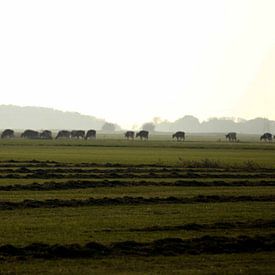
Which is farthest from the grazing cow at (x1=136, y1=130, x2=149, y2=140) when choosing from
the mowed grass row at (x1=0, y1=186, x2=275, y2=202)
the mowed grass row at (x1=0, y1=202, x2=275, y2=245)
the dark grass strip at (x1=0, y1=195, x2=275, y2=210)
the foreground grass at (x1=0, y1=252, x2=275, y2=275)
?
the foreground grass at (x1=0, y1=252, x2=275, y2=275)

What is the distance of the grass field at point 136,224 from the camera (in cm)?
1777

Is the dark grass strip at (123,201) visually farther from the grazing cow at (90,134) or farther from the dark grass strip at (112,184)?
the grazing cow at (90,134)

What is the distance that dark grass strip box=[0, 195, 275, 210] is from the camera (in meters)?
28.7

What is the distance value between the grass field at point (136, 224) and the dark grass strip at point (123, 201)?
47 mm

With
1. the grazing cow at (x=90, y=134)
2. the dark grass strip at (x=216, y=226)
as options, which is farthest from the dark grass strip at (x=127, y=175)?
the grazing cow at (x=90, y=134)

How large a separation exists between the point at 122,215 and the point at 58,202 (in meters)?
4.73

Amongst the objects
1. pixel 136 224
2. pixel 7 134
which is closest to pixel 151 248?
pixel 136 224

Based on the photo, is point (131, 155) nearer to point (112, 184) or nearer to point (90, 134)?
point (112, 184)

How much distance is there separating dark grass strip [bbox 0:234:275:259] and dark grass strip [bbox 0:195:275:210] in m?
9.24

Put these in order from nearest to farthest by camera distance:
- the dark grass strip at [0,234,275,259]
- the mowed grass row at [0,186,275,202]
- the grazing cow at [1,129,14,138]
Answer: the dark grass strip at [0,234,275,259] < the mowed grass row at [0,186,275,202] < the grazing cow at [1,129,14,138]

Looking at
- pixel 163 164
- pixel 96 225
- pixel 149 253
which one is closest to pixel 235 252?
pixel 149 253

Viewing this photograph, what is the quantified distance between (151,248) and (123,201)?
1105 centimetres

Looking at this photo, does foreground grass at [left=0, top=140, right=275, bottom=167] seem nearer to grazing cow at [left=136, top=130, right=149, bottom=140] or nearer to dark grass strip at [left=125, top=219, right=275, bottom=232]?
dark grass strip at [left=125, top=219, right=275, bottom=232]

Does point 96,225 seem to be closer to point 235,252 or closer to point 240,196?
point 235,252
